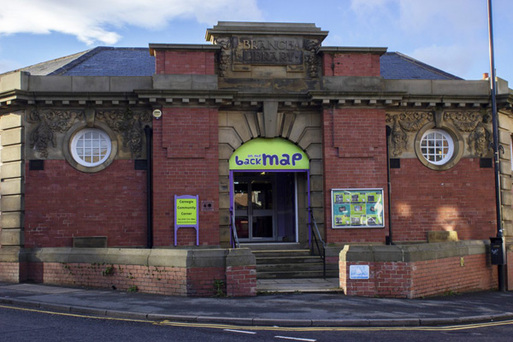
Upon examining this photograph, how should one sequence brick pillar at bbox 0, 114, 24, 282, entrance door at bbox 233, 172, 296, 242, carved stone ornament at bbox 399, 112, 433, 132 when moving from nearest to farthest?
brick pillar at bbox 0, 114, 24, 282
carved stone ornament at bbox 399, 112, 433, 132
entrance door at bbox 233, 172, 296, 242

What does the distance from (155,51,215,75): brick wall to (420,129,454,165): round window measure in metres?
7.37

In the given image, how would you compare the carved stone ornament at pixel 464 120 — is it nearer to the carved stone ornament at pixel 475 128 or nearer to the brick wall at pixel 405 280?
the carved stone ornament at pixel 475 128

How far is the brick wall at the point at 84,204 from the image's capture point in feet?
55.9

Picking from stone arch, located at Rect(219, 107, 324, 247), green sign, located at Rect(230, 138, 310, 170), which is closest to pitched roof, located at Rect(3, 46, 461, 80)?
stone arch, located at Rect(219, 107, 324, 247)

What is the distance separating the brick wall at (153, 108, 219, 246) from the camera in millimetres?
17031

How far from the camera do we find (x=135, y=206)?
17359 mm

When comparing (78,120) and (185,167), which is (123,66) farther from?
(185,167)

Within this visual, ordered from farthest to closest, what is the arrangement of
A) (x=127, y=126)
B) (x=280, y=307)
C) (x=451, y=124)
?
(x=451, y=124) < (x=127, y=126) < (x=280, y=307)

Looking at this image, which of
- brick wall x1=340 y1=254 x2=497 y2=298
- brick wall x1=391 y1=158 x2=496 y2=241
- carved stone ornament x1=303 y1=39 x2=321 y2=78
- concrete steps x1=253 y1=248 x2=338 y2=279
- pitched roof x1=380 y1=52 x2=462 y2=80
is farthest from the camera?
pitched roof x1=380 y1=52 x2=462 y2=80

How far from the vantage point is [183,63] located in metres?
17.5

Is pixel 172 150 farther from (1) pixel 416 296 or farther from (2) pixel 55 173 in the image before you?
(1) pixel 416 296

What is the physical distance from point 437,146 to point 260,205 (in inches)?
260

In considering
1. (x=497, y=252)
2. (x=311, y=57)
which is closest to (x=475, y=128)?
(x=497, y=252)

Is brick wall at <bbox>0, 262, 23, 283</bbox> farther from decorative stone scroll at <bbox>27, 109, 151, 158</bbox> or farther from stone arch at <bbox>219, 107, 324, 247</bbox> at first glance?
stone arch at <bbox>219, 107, 324, 247</bbox>
